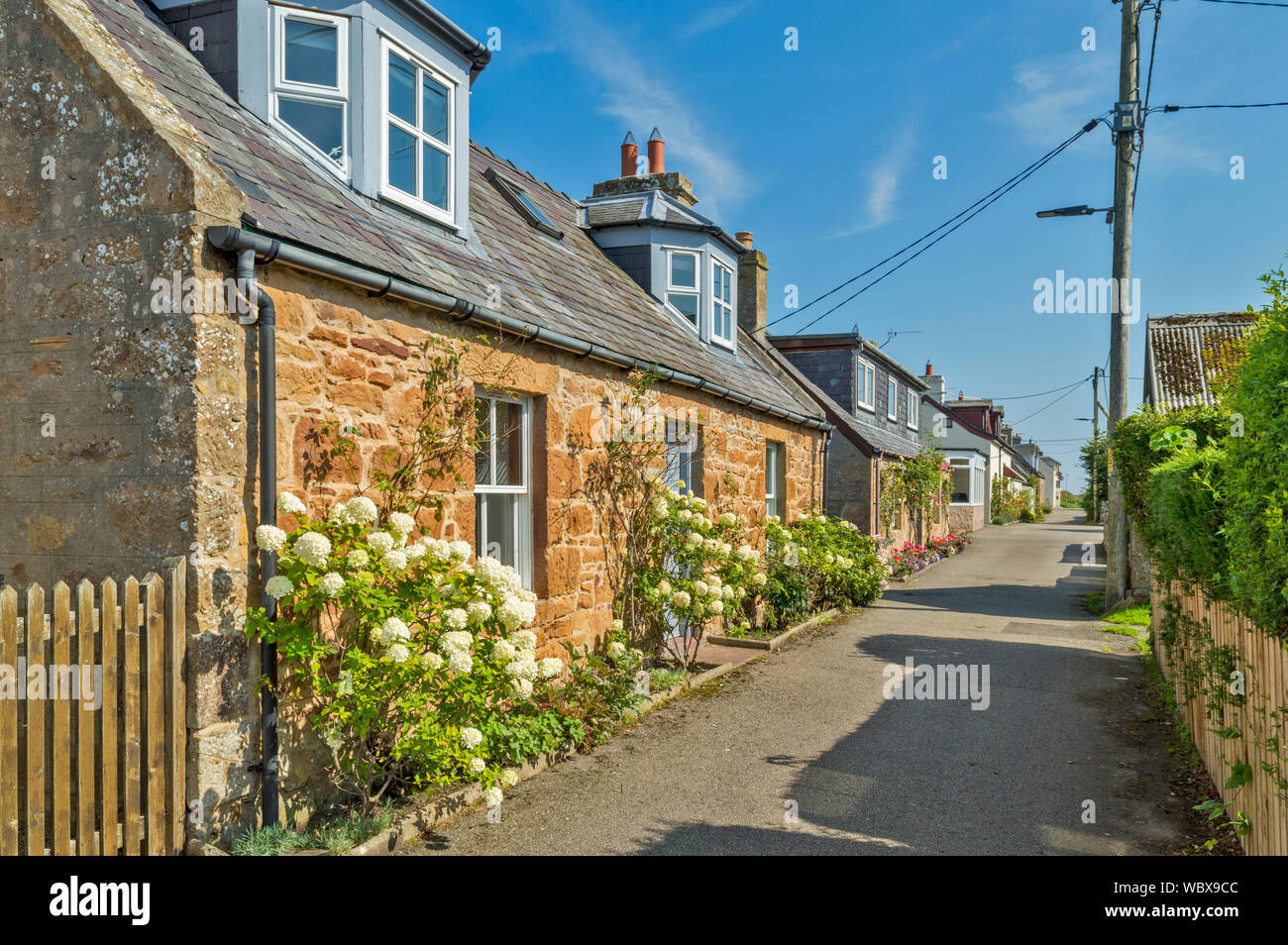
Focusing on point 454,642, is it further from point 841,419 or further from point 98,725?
point 841,419

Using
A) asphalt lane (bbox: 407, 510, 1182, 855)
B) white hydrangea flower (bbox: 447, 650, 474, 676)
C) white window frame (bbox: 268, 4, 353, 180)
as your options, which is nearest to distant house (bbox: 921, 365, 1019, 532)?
asphalt lane (bbox: 407, 510, 1182, 855)

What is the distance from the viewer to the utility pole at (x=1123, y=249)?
1376cm

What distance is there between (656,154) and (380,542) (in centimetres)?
1324

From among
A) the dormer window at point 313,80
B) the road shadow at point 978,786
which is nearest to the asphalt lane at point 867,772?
the road shadow at point 978,786

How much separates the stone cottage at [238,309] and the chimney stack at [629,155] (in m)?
8.64

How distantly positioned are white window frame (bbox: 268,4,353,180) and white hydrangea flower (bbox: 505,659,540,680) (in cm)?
399

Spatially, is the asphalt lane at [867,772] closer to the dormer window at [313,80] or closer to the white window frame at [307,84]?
the white window frame at [307,84]

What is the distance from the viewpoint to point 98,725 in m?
4.25

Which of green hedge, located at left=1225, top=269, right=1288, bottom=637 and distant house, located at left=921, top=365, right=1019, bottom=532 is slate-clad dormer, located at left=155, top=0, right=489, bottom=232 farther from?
distant house, located at left=921, top=365, right=1019, bottom=532

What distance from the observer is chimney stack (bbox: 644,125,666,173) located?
53.1ft

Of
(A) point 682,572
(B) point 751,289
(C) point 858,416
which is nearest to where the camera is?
(A) point 682,572

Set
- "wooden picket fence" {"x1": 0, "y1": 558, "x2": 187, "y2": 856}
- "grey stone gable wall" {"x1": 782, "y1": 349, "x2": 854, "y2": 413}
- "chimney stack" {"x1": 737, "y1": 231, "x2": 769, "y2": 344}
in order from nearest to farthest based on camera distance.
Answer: "wooden picket fence" {"x1": 0, "y1": 558, "x2": 187, "y2": 856} < "chimney stack" {"x1": 737, "y1": 231, "x2": 769, "y2": 344} < "grey stone gable wall" {"x1": 782, "y1": 349, "x2": 854, "y2": 413}

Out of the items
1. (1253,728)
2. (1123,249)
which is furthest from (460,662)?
(1123,249)
